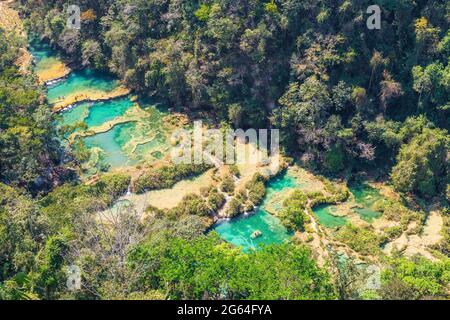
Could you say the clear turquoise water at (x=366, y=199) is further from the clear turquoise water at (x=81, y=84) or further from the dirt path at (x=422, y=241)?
the clear turquoise water at (x=81, y=84)

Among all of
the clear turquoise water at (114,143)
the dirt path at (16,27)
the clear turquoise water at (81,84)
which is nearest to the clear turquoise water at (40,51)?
the dirt path at (16,27)

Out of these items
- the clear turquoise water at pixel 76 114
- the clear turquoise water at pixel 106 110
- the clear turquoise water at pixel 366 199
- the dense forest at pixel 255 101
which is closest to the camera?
the dense forest at pixel 255 101

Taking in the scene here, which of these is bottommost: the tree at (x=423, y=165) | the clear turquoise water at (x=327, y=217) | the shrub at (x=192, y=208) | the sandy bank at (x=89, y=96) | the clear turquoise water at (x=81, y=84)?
the clear turquoise water at (x=327, y=217)

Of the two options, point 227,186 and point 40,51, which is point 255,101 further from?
point 40,51

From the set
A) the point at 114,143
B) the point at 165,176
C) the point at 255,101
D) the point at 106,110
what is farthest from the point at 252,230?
the point at 106,110
